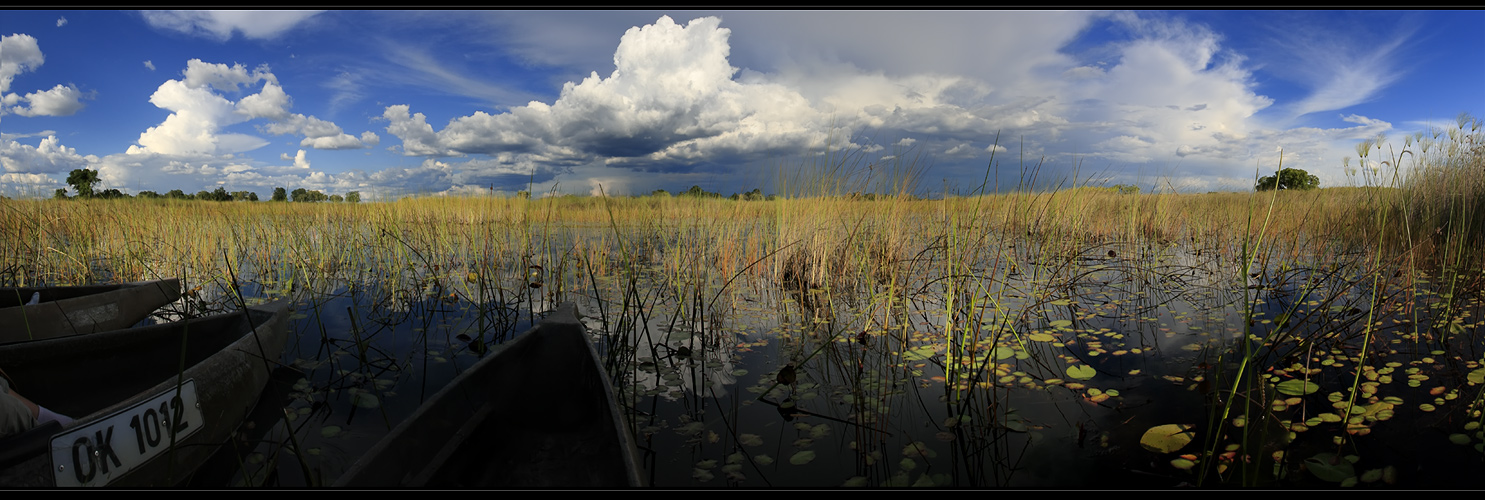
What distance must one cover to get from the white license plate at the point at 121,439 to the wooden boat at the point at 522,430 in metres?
0.56

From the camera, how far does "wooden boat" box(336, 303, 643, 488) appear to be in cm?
161

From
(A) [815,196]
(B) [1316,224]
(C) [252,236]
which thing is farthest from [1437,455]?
(C) [252,236]

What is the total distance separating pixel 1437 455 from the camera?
1980 millimetres

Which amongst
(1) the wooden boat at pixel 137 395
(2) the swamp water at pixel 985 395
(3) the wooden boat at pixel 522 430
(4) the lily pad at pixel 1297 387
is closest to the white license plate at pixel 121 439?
(1) the wooden boat at pixel 137 395

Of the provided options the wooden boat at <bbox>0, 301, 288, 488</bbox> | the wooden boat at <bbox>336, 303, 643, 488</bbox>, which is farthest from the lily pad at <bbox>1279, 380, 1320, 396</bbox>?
the wooden boat at <bbox>0, 301, 288, 488</bbox>

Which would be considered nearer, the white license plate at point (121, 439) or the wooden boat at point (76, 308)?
the white license plate at point (121, 439)

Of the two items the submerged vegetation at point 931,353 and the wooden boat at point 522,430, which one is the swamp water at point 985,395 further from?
the wooden boat at point 522,430

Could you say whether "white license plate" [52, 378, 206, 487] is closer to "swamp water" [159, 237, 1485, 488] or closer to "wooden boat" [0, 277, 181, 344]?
"swamp water" [159, 237, 1485, 488]

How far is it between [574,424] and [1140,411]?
243 centimetres

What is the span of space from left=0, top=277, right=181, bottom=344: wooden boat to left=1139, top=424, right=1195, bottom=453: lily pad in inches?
216

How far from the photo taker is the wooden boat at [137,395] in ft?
5.12

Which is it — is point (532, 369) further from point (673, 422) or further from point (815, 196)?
point (815, 196)

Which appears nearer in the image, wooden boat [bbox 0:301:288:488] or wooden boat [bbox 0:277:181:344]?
wooden boat [bbox 0:301:288:488]

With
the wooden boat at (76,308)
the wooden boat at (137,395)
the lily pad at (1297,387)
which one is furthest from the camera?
the wooden boat at (76,308)
